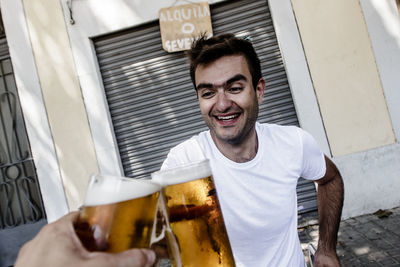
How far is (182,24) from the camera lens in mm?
4859

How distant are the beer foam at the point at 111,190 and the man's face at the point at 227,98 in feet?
3.48

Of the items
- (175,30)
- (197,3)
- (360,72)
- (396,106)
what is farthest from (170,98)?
(396,106)

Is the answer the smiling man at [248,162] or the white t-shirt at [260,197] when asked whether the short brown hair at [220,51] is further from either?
the white t-shirt at [260,197]

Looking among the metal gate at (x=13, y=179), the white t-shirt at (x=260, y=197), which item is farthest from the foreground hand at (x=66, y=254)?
the metal gate at (x=13, y=179)

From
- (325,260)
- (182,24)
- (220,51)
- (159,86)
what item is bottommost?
(325,260)

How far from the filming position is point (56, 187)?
4.88m

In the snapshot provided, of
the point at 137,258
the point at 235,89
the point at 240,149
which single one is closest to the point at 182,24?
the point at 235,89

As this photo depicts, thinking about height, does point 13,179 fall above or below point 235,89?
below

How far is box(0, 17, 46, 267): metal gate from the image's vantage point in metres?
5.13

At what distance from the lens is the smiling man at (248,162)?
65.3 inches

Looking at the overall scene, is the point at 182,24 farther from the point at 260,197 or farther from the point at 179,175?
→ the point at 179,175

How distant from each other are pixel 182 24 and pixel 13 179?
3.70 meters

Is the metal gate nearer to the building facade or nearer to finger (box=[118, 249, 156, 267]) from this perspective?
the building facade

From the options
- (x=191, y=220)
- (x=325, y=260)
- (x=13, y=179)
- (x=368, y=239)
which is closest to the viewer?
(x=191, y=220)
